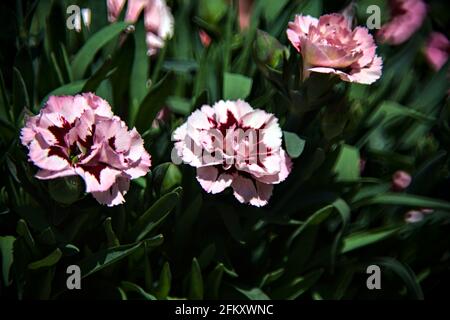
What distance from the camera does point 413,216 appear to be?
4.03ft

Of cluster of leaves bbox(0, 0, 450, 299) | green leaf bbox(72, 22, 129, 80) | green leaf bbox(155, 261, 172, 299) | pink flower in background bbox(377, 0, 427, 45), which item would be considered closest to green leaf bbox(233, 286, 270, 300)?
cluster of leaves bbox(0, 0, 450, 299)

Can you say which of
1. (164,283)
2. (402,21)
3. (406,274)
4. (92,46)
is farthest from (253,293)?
(402,21)

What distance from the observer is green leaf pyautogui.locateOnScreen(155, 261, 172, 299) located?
1.07m

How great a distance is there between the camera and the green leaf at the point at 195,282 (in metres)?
1.07

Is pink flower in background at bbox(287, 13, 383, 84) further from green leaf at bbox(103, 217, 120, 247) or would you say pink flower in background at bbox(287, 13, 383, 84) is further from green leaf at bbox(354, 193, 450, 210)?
green leaf at bbox(103, 217, 120, 247)

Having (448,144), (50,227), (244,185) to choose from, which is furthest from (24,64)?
(448,144)

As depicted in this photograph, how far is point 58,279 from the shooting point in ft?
3.52

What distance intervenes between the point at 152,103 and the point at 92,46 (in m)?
0.15

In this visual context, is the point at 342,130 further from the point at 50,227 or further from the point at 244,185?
the point at 50,227

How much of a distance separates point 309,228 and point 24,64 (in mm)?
554

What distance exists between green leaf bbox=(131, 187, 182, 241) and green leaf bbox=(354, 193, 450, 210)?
35 cm

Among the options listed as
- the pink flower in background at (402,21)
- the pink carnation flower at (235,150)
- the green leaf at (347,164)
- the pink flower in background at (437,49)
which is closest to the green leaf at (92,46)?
the pink carnation flower at (235,150)

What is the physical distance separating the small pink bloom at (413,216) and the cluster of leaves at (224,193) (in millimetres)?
12
